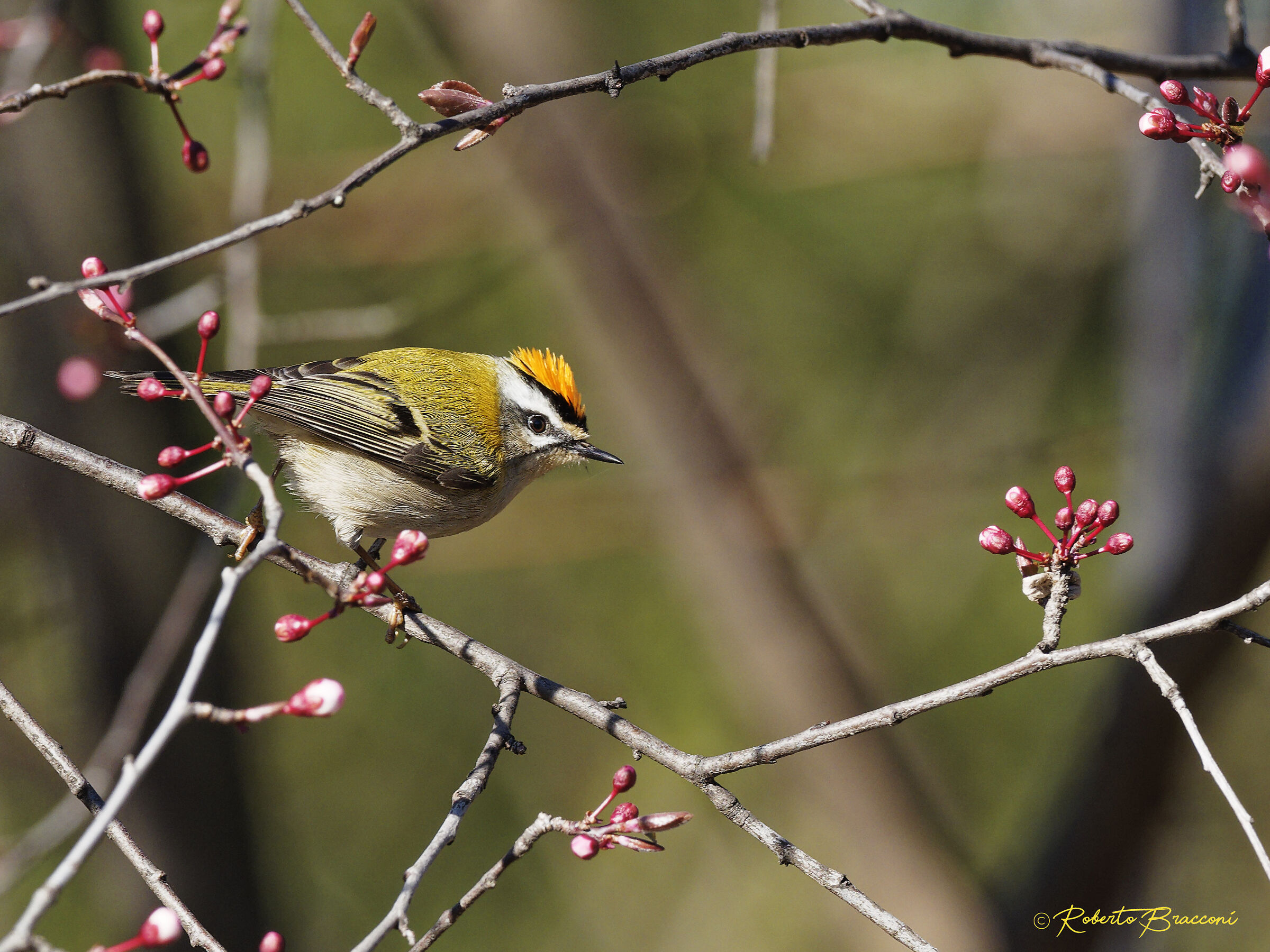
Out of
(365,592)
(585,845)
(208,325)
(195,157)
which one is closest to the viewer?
(365,592)

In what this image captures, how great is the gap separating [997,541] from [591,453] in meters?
1.88

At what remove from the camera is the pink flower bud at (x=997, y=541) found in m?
1.42

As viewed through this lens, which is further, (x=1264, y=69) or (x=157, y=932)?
(x=1264, y=69)

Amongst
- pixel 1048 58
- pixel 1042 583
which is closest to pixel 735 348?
pixel 1048 58

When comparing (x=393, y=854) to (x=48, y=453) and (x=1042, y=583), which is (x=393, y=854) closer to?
(x=48, y=453)

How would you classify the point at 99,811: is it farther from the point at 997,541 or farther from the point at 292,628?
the point at 997,541

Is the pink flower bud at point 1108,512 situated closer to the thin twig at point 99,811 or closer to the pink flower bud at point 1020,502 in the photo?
the pink flower bud at point 1020,502

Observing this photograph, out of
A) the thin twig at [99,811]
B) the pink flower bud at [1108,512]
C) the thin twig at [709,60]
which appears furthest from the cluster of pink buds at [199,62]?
the pink flower bud at [1108,512]

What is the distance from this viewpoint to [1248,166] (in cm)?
118

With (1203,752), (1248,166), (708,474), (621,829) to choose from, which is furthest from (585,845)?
(708,474)

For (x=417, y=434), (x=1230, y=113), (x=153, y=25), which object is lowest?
(x=153, y=25)

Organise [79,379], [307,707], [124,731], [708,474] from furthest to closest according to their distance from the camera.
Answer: [708,474]
[79,379]
[124,731]
[307,707]

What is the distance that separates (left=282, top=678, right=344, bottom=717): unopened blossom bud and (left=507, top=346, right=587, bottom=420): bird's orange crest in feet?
6.17

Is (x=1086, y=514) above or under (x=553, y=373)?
under
